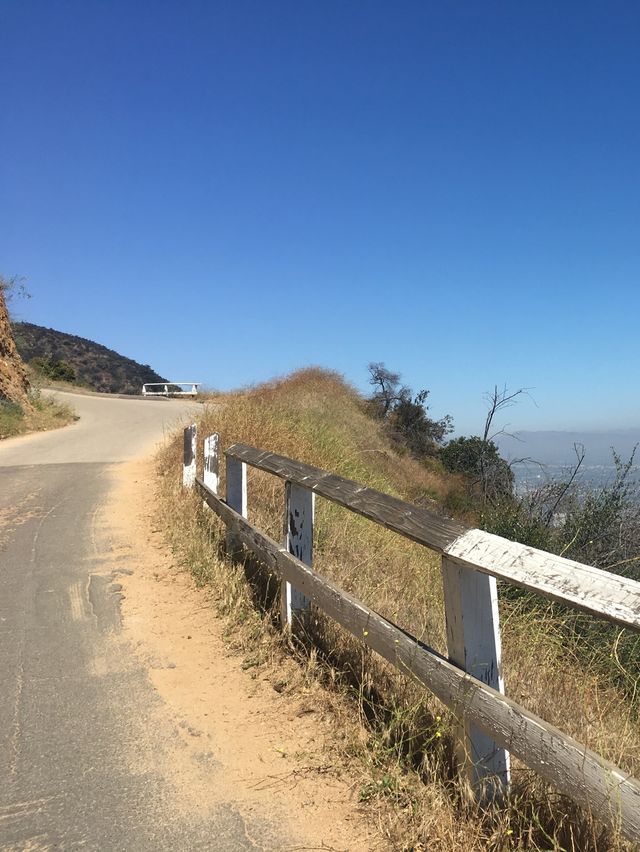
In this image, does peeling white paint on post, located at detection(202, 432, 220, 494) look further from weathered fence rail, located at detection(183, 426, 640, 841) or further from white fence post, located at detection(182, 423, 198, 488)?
weathered fence rail, located at detection(183, 426, 640, 841)

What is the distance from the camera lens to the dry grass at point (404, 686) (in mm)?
2479

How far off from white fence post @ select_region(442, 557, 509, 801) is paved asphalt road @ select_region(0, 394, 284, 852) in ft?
3.00

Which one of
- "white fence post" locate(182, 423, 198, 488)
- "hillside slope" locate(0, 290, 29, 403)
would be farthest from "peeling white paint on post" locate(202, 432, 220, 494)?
"hillside slope" locate(0, 290, 29, 403)

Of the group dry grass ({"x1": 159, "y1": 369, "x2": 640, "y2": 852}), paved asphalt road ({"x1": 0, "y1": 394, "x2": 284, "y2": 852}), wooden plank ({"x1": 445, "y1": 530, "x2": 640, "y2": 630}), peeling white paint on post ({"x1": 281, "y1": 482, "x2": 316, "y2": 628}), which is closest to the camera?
wooden plank ({"x1": 445, "y1": 530, "x2": 640, "y2": 630})

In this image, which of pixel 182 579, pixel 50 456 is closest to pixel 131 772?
pixel 182 579

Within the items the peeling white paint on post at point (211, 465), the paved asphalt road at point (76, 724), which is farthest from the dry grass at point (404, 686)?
the paved asphalt road at point (76, 724)

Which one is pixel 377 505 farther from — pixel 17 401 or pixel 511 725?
pixel 17 401

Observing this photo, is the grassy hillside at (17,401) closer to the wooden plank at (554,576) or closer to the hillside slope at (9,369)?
the hillside slope at (9,369)

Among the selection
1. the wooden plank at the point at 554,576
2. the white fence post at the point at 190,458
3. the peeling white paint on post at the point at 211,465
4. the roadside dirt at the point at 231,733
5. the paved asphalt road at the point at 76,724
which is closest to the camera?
the wooden plank at the point at 554,576

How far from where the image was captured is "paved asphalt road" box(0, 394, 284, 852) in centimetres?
261

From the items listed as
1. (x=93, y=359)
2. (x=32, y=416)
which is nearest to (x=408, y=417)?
(x=32, y=416)

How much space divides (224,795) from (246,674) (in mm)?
1164

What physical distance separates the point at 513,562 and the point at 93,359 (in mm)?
74778

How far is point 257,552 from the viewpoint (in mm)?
4840
